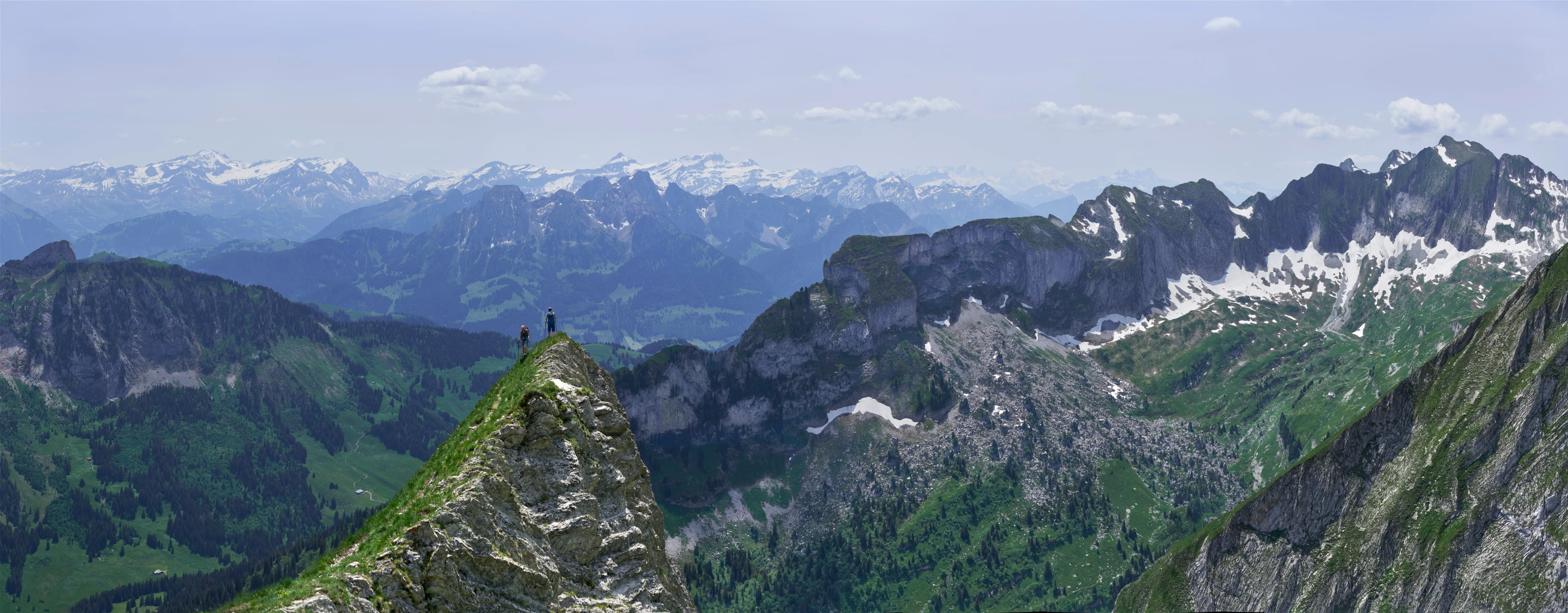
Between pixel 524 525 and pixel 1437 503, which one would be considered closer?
pixel 524 525

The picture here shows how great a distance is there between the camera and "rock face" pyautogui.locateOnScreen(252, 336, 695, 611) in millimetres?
42062

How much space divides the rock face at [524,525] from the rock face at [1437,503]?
121 m

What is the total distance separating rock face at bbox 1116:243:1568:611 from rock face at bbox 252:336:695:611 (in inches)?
4754

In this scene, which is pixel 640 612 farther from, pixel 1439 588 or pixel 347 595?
pixel 1439 588

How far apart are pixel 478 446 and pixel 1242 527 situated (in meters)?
156

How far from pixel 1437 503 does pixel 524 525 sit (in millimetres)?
144662

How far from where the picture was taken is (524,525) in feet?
156

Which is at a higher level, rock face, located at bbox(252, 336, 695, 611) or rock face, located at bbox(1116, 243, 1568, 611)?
rock face, located at bbox(252, 336, 695, 611)

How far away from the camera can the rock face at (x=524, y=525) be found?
42.1m

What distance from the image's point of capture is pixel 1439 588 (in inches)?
4970

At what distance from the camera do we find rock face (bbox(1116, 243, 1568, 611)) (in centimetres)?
12175

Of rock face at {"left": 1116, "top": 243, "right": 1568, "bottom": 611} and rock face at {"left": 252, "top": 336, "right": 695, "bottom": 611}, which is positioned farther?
rock face at {"left": 1116, "top": 243, "right": 1568, "bottom": 611}

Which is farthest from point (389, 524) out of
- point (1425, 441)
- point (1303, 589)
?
point (1425, 441)

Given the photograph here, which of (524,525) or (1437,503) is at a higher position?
(524,525)
